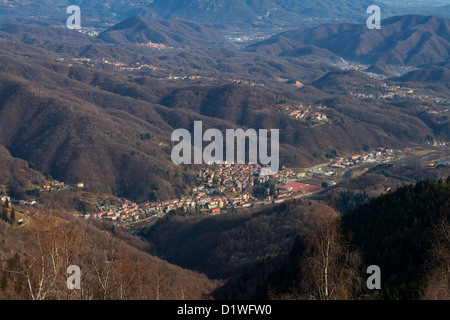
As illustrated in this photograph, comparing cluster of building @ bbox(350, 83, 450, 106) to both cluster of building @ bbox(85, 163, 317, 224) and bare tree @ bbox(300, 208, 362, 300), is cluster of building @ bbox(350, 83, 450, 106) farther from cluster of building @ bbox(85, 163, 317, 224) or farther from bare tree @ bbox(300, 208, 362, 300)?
bare tree @ bbox(300, 208, 362, 300)

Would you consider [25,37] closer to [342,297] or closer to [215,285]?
[215,285]

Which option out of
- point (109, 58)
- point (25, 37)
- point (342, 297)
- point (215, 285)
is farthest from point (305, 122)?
point (25, 37)

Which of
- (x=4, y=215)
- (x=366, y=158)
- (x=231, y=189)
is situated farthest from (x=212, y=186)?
(x=4, y=215)

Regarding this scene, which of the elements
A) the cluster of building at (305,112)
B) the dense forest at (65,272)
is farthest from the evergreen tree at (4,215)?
the cluster of building at (305,112)

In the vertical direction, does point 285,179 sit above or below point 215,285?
above

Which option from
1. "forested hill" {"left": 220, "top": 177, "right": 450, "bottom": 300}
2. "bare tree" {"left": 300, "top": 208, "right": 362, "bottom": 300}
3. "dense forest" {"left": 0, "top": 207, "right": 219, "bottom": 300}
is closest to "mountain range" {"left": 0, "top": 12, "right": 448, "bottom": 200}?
"forested hill" {"left": 220, "top": 177, "right": 450, "bottom": 300}

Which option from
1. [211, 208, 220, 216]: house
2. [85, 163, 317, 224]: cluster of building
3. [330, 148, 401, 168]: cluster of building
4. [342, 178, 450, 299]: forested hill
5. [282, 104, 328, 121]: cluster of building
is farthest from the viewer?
[282, 104, 328, 121]: cluster of building

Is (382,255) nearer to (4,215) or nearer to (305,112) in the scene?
(4,215)

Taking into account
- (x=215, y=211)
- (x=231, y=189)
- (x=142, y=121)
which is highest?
(x=142, y=121)
